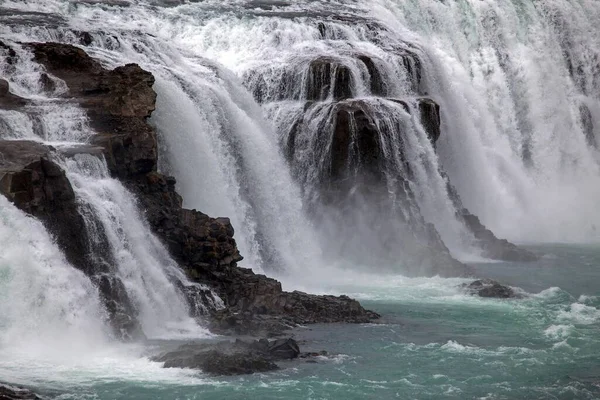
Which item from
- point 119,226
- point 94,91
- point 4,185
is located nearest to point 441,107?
point 94,91

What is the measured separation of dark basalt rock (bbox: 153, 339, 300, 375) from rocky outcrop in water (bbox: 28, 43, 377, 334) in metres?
2.59

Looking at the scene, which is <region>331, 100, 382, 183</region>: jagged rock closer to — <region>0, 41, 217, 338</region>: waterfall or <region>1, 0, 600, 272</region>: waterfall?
<region>1, 0, 600, 272</region>: waterfall

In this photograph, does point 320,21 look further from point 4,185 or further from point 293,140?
point 4,185

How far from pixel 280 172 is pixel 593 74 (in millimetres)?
26860

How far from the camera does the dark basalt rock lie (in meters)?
22.8

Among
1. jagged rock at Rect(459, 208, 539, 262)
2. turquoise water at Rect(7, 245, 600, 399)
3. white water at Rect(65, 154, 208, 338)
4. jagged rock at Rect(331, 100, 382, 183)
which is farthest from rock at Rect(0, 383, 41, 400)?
jagged rock at Rect(459, 208, 539, 262)

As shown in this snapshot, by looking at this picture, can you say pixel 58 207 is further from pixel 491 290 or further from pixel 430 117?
pixel 430 117

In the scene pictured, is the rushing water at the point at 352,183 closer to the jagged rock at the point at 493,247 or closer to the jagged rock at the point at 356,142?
the jagged rock at the point at 356,142

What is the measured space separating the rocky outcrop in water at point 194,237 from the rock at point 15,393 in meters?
7.60

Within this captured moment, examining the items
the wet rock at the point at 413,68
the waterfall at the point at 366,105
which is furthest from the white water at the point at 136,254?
the wet rock at the point at 413,68

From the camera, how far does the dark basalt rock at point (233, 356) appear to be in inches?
896

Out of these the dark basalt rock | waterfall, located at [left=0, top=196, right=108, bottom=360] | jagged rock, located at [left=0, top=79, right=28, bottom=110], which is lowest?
the dark basalt rock

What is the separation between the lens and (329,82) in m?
40.5

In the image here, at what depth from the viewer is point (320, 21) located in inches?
1847
